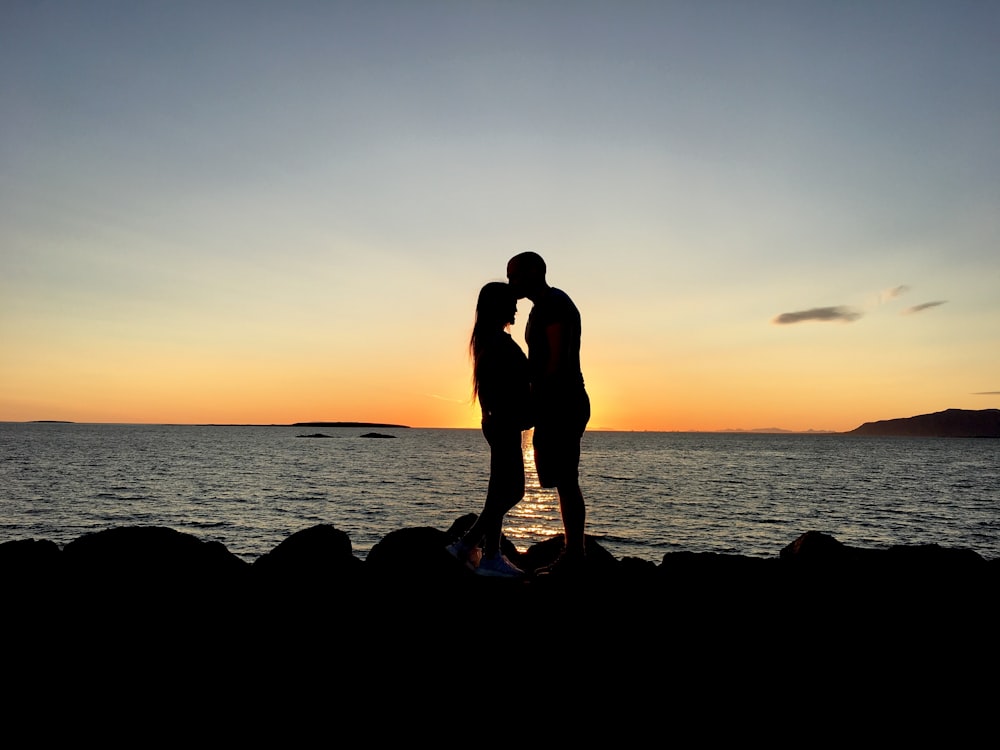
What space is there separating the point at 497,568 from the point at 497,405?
1434 mm

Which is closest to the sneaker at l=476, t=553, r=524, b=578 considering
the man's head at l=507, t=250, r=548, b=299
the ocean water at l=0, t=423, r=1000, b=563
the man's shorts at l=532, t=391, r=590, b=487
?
the man's shorts at l=532, t=391, r=590, b=487

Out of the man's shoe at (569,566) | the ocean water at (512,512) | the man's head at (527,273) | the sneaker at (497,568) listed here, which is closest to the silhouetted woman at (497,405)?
the sneaker at (497,568)

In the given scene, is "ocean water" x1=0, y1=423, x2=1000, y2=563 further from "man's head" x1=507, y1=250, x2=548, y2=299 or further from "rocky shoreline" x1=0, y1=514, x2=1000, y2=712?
"man's head" x1=507, y1=250, x2=548, y2=299

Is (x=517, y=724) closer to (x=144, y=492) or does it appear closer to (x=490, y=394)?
(x=490, y=394)

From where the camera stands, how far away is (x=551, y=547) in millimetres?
7035

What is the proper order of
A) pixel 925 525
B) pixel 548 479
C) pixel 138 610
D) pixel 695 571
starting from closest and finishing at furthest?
pixel 548 479, pixel 138 610, pixel 695 571, pixel 925 525

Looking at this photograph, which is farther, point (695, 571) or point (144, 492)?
point (144, 492)

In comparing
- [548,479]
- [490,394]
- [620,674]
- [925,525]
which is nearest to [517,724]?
[620,674]

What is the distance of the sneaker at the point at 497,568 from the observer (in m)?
5.31

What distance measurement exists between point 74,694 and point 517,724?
3.54 m

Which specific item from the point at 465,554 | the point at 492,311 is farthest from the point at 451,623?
the point at 492,311

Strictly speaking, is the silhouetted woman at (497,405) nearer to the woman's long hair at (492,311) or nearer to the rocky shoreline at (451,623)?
the woman's long hair at (492,311)

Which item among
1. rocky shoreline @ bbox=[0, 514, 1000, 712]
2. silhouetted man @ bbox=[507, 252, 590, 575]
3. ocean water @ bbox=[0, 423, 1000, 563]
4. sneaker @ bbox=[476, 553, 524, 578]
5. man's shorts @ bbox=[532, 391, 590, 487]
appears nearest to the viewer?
rocky shoreline @ bbox=[0, 514, 1000, 712]

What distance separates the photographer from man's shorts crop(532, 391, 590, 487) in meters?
5.20
